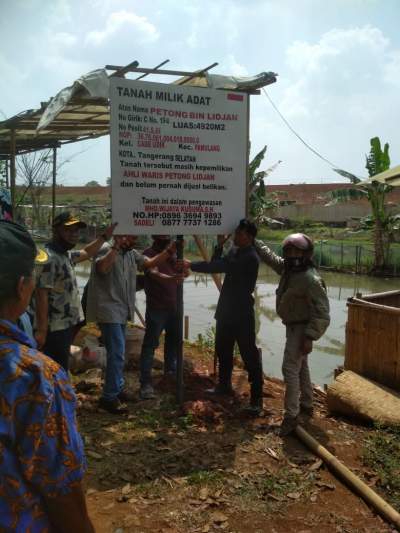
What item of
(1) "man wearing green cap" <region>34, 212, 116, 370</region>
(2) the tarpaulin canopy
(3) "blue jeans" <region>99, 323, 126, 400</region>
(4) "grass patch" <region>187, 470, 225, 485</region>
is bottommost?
(4) "grass patch" <region>187, 470, 225, 485</region>

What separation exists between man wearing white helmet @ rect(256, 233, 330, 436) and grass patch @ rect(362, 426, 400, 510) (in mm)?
633

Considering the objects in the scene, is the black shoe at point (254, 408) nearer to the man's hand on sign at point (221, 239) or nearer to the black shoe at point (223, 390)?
the black shoe at point (223, 390)

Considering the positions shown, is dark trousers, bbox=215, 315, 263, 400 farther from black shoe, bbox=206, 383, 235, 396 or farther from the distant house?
the distant house

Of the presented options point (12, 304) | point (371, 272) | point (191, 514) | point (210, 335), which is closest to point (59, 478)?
point (12, 304)

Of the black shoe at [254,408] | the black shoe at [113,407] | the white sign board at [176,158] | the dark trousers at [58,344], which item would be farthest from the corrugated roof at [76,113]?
the black shoe at [254,408]

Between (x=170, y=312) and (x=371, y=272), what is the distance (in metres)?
16.9

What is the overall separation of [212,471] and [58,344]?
5.10 feet

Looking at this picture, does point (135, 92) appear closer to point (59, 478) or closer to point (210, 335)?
point (59, 478)

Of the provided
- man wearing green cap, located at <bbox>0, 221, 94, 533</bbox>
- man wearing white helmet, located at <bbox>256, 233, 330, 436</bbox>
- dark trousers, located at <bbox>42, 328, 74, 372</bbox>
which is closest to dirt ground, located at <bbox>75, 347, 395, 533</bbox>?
man wearing white helmet, located at <bbox>256, 233, 330, 436</bbox>

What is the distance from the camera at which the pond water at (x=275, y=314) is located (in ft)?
27.8

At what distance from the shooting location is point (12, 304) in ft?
4.45

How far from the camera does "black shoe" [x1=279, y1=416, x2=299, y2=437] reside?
429cm

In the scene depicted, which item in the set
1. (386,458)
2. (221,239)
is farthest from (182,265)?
(386,458)

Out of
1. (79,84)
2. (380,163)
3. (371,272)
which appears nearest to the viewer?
(79,84)
